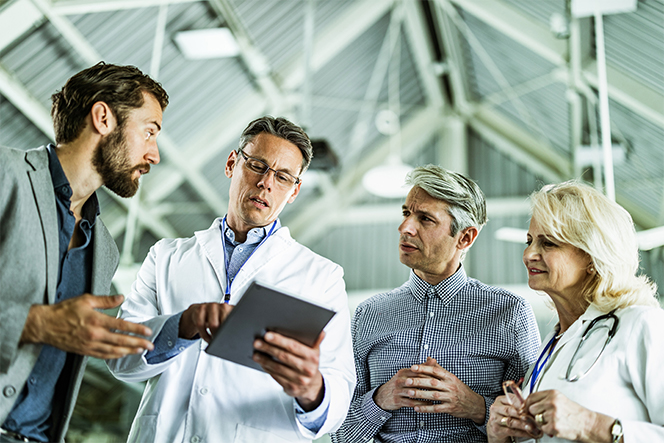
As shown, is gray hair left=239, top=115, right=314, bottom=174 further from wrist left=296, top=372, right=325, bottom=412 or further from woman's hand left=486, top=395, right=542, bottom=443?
woman's hand left=486, top=395, right=542, bottom=443

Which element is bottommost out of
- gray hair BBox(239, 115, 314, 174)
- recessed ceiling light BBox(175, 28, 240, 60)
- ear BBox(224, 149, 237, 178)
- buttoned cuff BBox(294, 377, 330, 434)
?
buttoned cuff BBox(294, 377, 330, 434)

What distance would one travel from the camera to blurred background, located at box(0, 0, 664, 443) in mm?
7793

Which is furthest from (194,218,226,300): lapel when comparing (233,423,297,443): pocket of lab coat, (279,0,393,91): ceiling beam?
(279,0,393,91): ceiling beam

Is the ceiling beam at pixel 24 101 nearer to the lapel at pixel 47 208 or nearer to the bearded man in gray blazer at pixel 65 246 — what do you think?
the bearded man in gray blazer at pixel 65 246

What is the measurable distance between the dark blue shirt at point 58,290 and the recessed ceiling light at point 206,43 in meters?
6.32

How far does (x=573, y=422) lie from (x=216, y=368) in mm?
1121

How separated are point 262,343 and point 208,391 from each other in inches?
17.9

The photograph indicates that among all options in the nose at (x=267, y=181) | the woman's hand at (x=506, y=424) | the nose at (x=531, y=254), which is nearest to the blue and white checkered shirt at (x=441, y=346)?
the woman's hand at (x=506, y=424)

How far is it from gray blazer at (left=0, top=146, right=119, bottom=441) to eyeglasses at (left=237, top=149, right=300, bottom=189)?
0.81m

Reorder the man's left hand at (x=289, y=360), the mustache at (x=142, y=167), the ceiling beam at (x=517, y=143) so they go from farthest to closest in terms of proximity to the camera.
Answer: the ceiling beam at (x=517, y=143), the mustache at (x=142, y=167), the man's left hand at (x=289, y=360)

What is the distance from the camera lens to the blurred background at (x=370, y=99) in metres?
7.79

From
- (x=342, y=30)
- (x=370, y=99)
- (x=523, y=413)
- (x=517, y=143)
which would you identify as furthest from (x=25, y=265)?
(x=517, y=143)

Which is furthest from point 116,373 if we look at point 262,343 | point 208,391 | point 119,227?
point 119,227

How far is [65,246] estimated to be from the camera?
194 centimetres
